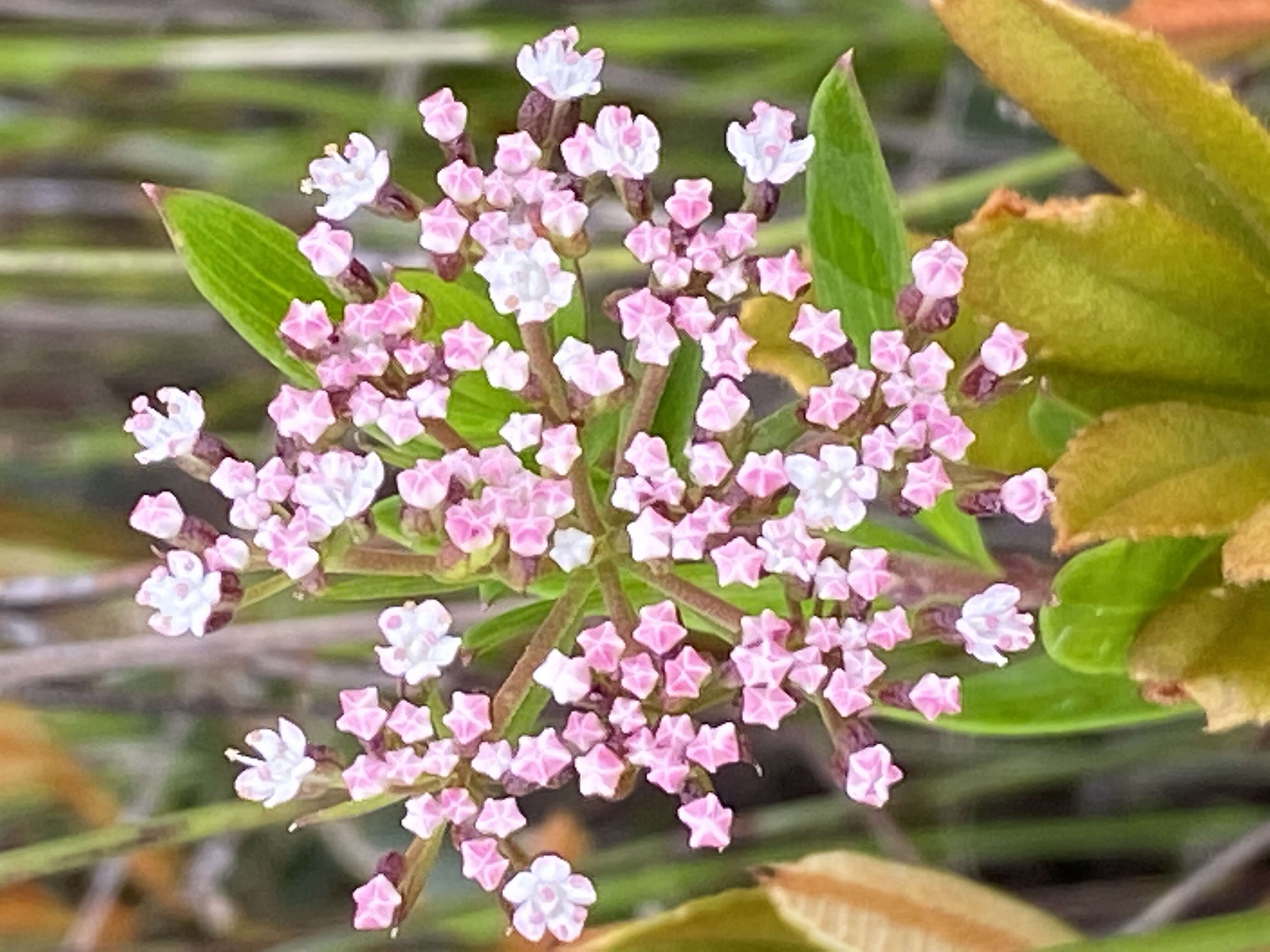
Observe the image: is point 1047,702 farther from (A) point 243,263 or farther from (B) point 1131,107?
(A) point 243,263

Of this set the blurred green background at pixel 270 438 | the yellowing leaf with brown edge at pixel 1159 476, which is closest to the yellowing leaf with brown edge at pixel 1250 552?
the yellowing leaf with brown edge at pixel 1159 476

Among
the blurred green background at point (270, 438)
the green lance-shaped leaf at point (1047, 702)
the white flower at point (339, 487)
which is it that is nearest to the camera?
the white flower at point (339, 487)

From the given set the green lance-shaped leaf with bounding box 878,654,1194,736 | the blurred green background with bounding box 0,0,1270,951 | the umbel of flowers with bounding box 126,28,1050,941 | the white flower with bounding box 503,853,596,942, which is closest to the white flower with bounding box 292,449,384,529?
the umbel of flowers with bounding box 126,28,1050,941

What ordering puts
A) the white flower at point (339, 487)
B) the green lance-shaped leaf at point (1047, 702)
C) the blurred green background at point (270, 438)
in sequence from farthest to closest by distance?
the blurred green background at point (270, 438)
the green lance-shaped leaf at point (1047, 702)
the white flower at point (339, 487)

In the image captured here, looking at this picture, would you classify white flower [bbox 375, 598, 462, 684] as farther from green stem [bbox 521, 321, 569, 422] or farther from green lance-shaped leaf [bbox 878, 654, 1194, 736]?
green lance-shaped leaf [bbox 878, 654, 1194, 736]

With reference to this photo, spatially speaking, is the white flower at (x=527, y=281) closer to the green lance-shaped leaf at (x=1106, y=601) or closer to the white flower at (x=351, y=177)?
the white flower at (x=351, y=177)

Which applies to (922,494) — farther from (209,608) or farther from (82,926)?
(82,926)

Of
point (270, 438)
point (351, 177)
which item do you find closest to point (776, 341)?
point (351, 177)
